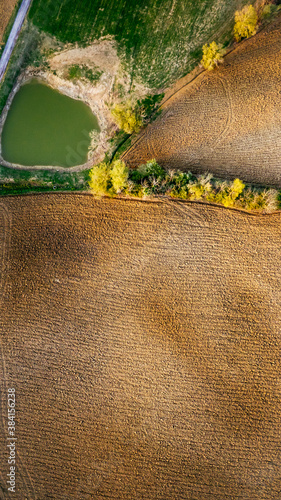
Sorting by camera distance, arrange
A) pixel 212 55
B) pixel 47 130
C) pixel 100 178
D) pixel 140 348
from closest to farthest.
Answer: pixel 100 178 → pixel 140 348 → pixel 212 55 → pixel 47 130

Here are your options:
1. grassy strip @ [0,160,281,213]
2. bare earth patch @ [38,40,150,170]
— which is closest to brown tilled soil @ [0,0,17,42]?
bare earth patch @ [38,40,150,170]

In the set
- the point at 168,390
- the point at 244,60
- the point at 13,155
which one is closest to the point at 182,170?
the point at 244,60

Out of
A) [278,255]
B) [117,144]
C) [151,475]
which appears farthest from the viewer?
[117,144]

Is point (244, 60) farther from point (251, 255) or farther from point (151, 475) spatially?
point (151, 475)

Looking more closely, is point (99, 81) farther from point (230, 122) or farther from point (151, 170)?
point (230, 122)

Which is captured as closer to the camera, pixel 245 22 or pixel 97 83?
pixel 245 22

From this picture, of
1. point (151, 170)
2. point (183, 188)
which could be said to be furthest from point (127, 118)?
point (183, 188)

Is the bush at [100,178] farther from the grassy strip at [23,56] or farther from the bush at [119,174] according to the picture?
the grassy strip at [23,56]
